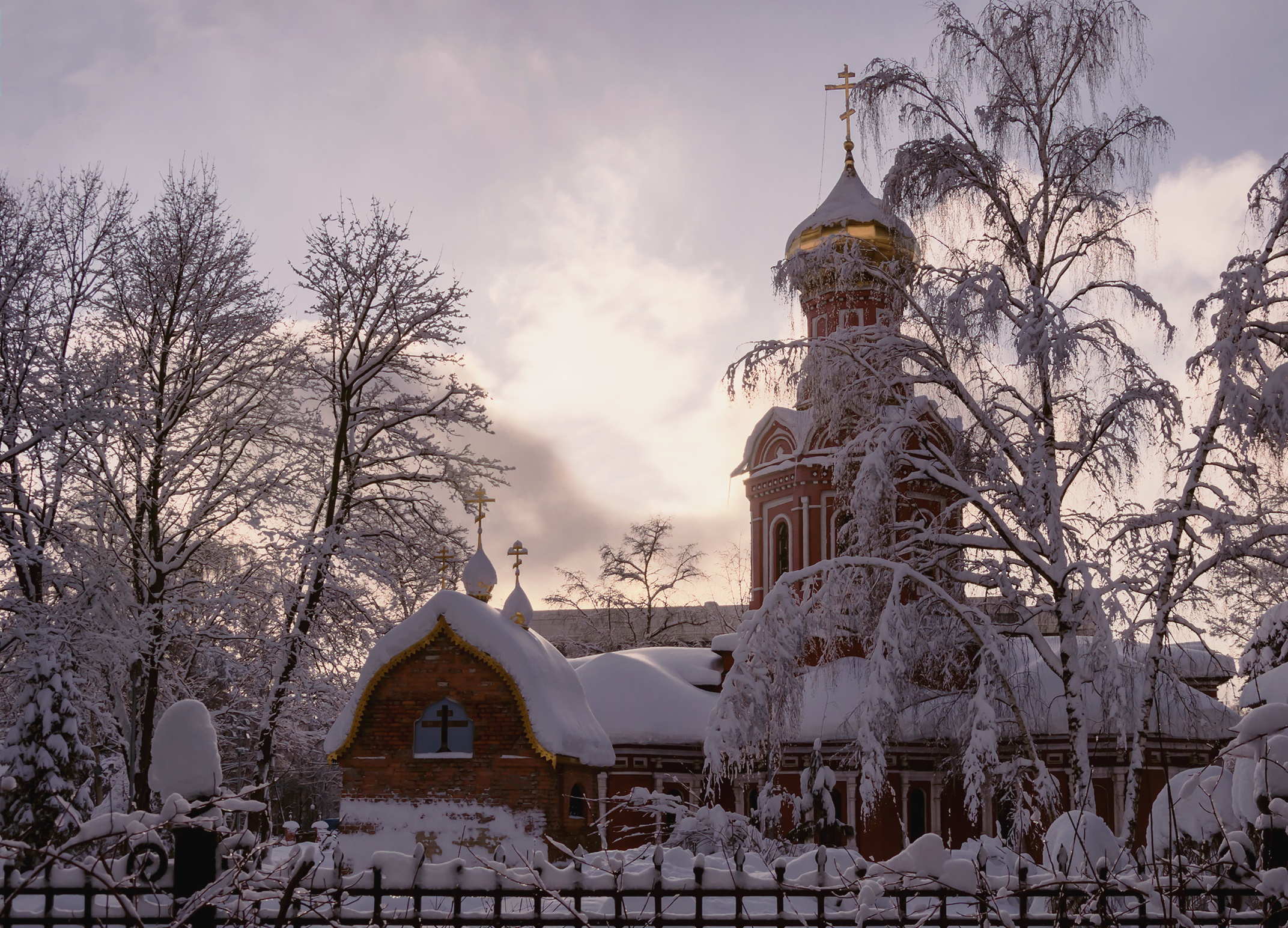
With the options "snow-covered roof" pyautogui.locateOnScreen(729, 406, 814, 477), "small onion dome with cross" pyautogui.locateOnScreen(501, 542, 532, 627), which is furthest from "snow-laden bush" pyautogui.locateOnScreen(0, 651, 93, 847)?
"snow-covered roof" pyautogui.locateOnScreen(729, 406, 814, 477)

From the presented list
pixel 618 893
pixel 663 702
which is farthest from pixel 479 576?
pixel 618 893

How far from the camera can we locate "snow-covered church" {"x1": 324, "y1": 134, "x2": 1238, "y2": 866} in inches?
680

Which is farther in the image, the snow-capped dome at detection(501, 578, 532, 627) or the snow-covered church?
the snow-capped dome at detection(501, 578, 532, 627)

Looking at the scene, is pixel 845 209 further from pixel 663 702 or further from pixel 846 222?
pixel 663 702

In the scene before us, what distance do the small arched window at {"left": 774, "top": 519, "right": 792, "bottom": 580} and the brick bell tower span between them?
0.01 metres

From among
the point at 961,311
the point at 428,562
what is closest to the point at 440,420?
the point at 428,562

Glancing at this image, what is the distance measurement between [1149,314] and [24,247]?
1531 centimetres

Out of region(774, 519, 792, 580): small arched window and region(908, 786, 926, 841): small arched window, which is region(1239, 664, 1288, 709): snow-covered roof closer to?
region(908, 786, 926, 841): small arched window

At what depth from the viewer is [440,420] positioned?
20.4 meters

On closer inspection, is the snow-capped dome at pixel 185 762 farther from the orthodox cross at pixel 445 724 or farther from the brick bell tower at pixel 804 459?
the brick bell tower at pixel 804 459

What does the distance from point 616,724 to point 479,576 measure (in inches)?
149

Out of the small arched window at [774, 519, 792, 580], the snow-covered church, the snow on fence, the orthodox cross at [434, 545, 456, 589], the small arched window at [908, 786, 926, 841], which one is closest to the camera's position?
the snow on fence

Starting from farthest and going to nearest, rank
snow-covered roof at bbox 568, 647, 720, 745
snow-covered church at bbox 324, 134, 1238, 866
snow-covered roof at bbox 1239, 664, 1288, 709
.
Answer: snow-covered roof at bbox 568, 647, 720, 745, snow-covered church at bbox 324, 134, 1238, 866, snow-covered roof at bbox 1239, 664, 1288, 709

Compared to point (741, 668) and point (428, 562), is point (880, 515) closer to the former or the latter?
point (741, 668)
